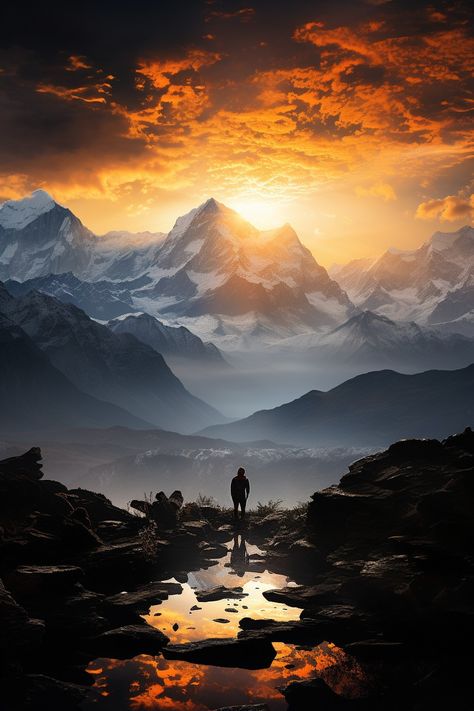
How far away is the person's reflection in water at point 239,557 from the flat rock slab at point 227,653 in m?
6.69

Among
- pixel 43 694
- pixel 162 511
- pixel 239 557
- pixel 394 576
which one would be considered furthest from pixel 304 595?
pixel 162 511

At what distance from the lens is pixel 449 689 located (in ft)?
42.4

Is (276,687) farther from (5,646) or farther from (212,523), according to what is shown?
(212,523)

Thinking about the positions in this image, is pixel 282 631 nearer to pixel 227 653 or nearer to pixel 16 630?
pixel 227 653

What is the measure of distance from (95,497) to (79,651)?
14751 mm

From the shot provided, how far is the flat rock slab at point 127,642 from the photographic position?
15.2m

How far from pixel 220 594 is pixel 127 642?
487 centimetres

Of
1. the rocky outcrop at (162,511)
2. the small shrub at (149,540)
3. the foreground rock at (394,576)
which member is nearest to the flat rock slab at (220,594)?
the foreground rock at (394,576)

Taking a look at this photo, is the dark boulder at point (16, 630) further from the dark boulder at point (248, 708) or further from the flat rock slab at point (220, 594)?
the flat rock slab at point (220, 594)

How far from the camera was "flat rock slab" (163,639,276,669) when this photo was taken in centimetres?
1477

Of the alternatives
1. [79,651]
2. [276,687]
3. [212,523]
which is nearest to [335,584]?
[276,687]

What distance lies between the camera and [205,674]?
14.1 metres

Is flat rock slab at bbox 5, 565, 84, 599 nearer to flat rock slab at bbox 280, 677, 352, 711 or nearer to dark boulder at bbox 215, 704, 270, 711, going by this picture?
dark boulder at bbox 215, 704, 270, 711

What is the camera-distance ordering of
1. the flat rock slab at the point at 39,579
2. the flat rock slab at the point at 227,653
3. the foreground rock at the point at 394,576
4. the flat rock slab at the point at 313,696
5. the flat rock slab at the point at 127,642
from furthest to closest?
the flat rock slab at the point at 39,579, the flat rock slab at the point at 127,642, the flat rock slab at the point at 227,653, the foreground rock at the point at 394,576, the flat rock slab at the point at 313,696
